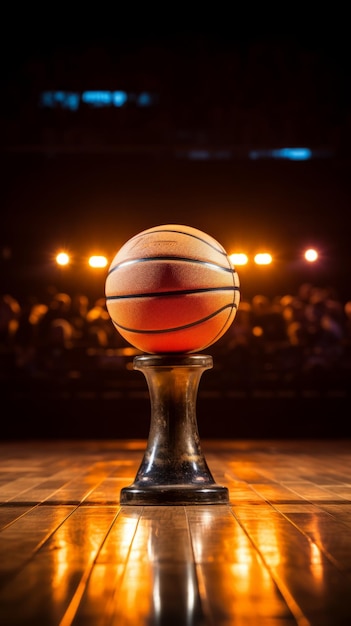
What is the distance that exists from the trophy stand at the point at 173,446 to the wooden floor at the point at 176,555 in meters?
0.11

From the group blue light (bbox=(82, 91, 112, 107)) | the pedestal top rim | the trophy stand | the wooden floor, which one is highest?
blue light (bbox=(82, 91, 112, 107))

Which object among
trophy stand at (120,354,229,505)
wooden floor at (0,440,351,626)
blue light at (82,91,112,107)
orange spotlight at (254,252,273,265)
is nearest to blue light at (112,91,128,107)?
blue light at (82,91,112,107)

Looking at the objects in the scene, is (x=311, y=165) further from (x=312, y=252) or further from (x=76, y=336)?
(x=76, y=336)

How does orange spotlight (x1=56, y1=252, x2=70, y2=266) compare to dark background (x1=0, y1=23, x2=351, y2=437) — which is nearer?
dark background (x1=0, y1=23, x2=351, y2=437)

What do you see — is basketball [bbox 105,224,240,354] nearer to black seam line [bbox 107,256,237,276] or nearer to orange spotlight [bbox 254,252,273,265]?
black seam line [bbox 107,256,237,276]

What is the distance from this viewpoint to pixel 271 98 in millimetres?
13609

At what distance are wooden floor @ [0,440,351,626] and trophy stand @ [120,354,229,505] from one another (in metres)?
0.11

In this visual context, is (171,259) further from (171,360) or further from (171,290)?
(171,360)

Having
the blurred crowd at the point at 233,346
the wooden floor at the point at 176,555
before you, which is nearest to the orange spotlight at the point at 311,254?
the blurred crowd at the point at 233,346

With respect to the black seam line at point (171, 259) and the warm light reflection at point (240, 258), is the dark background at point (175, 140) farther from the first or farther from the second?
the black seam line at point (171, 259)

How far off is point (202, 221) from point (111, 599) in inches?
431

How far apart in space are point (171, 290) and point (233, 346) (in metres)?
6.90

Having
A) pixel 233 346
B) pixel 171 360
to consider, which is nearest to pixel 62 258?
pixel 233 346

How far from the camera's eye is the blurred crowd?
10.5 meters
